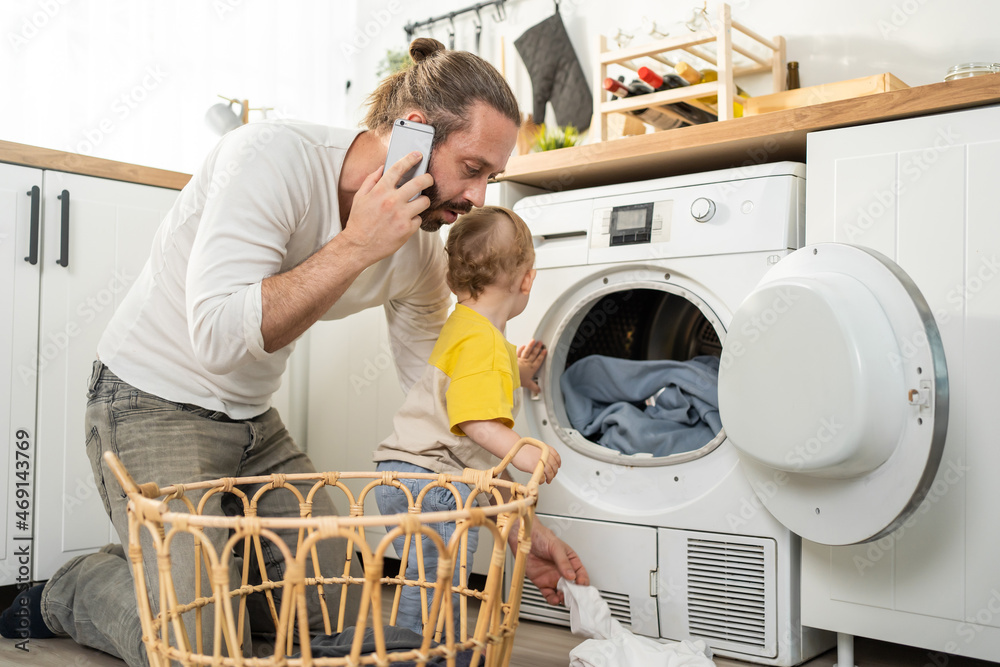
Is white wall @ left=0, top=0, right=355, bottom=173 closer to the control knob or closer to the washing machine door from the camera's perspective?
the control knob

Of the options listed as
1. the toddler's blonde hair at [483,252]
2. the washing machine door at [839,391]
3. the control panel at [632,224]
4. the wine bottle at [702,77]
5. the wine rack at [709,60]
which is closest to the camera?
the washing machine door at [839,391]

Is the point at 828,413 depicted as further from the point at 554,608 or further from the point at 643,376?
the point at 554,608

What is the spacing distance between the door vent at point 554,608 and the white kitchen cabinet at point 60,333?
0.89m

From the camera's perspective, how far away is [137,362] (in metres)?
1.23

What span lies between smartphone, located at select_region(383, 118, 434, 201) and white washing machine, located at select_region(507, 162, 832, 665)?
51cm

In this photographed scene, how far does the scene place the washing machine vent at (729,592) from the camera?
1.37m

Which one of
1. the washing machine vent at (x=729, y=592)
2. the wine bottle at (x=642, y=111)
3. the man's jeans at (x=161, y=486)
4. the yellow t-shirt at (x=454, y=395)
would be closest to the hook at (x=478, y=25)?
the wine bottle at (x=642, y=111)

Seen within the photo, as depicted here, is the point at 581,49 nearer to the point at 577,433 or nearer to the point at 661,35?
the point at 661,35

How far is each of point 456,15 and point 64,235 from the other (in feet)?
4.50

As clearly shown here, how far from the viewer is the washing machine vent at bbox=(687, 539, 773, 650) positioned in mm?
1374

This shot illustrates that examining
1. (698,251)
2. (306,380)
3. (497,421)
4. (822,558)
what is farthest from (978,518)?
(306,380)

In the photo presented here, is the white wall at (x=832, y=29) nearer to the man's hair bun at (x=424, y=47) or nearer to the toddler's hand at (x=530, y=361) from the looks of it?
the man's hair bun at (x=424, y=47)

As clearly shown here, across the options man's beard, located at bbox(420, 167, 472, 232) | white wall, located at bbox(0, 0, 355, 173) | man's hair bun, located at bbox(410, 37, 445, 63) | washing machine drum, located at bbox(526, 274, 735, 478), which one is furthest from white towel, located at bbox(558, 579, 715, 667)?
white wall, located at bbox(0, 0, 355, 173)

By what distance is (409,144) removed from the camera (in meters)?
1.14
